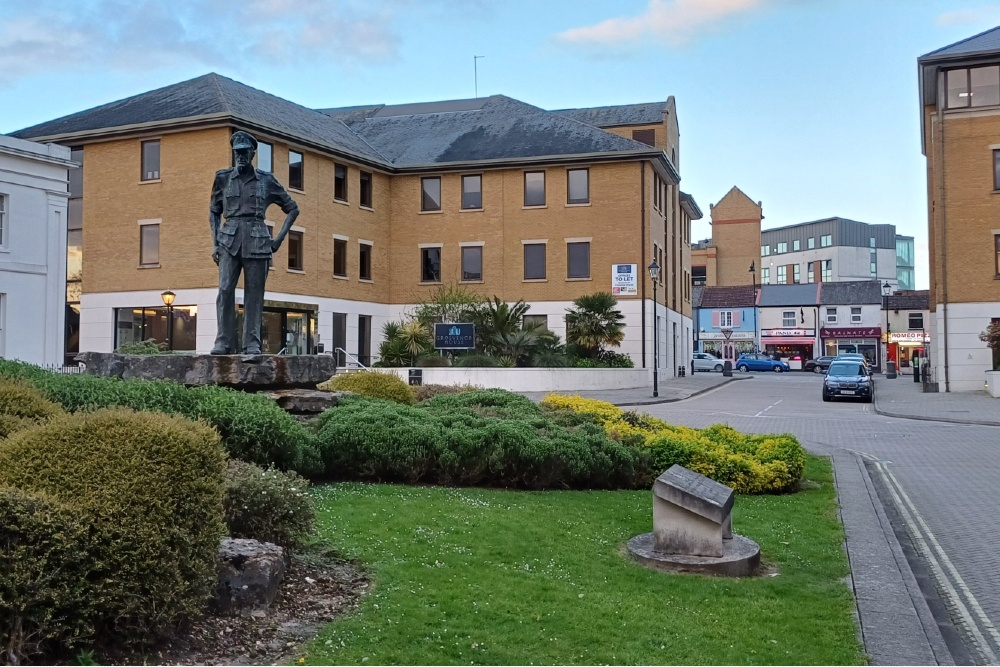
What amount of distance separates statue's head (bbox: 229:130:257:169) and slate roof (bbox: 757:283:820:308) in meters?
72.4

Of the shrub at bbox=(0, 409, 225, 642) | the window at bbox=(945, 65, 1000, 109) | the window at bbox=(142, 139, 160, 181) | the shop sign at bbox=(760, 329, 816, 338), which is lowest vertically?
the shrub at bbox=(0, 409, 225, 642)

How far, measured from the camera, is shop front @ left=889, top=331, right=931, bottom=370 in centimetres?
7088

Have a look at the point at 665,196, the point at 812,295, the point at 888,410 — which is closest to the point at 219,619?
the point at 888,410

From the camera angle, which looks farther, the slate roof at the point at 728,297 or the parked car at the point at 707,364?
the slate roof at the point at 728,297

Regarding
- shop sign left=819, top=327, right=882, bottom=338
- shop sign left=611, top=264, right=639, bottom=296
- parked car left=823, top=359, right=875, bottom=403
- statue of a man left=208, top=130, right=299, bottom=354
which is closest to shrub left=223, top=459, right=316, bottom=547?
statue of a man left=208, top=130, right=299, bottom=354

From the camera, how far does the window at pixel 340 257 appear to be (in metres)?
39.1

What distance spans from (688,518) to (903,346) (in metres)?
71.8

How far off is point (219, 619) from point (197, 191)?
3079 cm

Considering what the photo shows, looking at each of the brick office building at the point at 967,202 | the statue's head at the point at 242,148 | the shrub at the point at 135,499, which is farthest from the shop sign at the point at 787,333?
the shrub at the point at 135,499

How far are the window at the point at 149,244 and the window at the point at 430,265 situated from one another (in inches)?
492

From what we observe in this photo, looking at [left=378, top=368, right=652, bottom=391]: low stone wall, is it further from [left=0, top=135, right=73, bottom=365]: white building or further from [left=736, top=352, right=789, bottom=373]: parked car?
[left=736, top=352, right=789, bottom=373]: parked car

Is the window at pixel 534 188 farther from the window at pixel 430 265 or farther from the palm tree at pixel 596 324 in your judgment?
the palm tree at pixel 596 324

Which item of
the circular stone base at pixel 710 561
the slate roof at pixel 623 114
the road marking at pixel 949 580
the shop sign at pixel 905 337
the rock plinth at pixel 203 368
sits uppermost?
the slate roof at pixel 623 114

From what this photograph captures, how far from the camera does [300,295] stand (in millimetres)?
36344
